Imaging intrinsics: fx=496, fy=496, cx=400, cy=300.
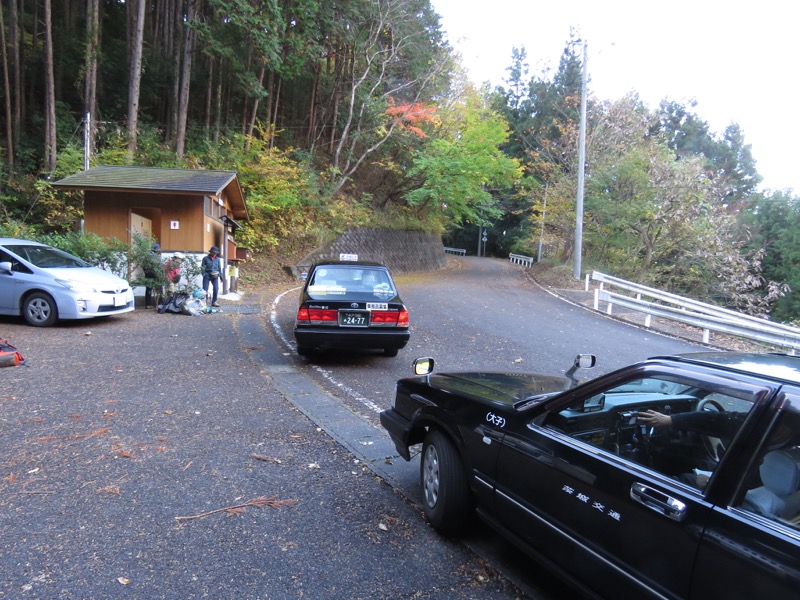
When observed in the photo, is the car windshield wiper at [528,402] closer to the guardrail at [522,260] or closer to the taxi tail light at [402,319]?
the taxi tail light at [402,319]

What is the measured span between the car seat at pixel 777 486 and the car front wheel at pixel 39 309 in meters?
10.7

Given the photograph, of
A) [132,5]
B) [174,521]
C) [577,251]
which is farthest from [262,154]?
[174,521]

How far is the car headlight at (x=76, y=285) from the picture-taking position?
362 inches

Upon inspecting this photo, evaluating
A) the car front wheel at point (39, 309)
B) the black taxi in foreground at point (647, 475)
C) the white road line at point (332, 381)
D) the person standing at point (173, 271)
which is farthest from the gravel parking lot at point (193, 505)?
the person standing at point (173, 271)

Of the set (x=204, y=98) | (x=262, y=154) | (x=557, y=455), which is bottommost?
(x=557, y=455)

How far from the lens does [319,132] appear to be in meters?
29.4

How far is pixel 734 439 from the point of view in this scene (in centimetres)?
194

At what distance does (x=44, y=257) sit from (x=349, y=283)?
21.2 feet

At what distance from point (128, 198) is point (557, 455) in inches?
580

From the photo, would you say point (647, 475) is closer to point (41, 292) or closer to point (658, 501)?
point (658, 501)

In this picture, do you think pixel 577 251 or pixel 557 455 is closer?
pixel 557 455

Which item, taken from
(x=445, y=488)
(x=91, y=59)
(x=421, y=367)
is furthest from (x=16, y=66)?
(x=445, y=488)

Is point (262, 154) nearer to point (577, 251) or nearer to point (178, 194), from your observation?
point (178, 194)

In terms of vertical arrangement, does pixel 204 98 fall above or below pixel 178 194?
above
